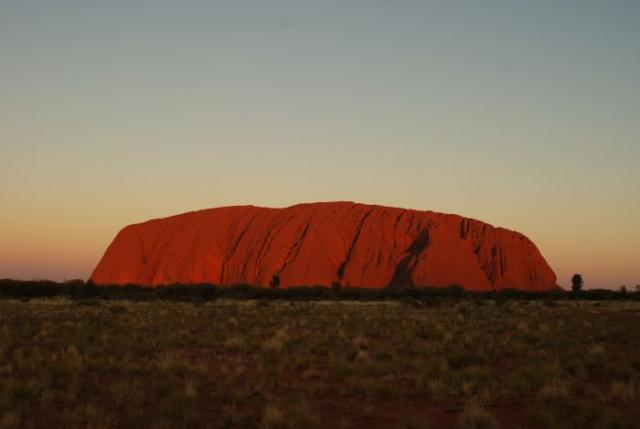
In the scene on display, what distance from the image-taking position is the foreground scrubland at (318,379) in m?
7.89

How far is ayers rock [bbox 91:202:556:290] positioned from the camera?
218 feet

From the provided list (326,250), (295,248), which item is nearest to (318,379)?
(326,250)

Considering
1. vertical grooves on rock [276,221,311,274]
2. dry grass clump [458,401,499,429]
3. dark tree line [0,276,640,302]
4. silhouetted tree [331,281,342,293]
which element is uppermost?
vertical grooves on rock [276,221,311,274]

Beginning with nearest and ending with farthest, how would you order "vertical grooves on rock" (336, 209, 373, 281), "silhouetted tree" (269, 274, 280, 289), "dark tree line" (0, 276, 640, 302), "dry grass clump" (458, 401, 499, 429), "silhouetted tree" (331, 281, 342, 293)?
"dry grass clump" (458, 401, 499, 429) → "dark tree line" (0, 276, 640, 302) → "silhouetted tree" (331, 281, 342, 293) → "silhouetted tree" (269, 274, 280, 289) → "vertical grooves on rock" (336, 209, 373, 281)

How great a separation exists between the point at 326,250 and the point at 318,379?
57677 mm

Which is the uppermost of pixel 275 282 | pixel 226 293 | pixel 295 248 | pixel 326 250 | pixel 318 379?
pixel 295 248

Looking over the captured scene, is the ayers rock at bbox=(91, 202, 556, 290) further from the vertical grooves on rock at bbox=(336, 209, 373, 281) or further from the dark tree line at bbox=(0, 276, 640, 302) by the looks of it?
the dark tree line at bbox=(0, 276, 640, 302)

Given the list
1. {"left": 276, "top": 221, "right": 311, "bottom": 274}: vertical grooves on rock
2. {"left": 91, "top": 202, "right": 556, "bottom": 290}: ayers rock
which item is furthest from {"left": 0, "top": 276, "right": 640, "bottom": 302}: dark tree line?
{"left": 276, "top": 221, "right": 311, "bottom": 274}: vertical grooves on rock

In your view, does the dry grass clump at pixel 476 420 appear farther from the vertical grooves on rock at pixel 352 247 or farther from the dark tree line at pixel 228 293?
the vertical grooves on rock at pixel 352 247

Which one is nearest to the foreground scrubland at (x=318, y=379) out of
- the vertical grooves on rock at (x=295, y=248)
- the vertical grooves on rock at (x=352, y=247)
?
the vertical grooves on rock at (x=352, y=247)

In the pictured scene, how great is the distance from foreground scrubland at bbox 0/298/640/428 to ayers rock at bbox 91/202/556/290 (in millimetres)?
47708

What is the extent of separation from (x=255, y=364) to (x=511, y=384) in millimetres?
5028

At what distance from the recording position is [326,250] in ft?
226

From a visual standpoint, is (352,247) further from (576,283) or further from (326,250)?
(576,283)
